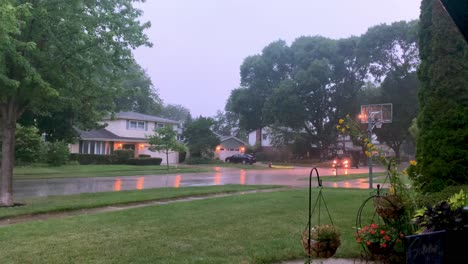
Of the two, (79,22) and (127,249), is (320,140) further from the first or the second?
(127,249)

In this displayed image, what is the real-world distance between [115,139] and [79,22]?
34390mm

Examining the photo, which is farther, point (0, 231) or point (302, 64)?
point (302, 64)

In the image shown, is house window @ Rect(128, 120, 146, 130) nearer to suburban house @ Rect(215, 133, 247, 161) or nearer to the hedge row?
the hedge row

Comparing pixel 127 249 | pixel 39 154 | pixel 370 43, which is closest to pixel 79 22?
pixel 127 249

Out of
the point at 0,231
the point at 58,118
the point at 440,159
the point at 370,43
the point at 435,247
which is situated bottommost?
the point at 0,231

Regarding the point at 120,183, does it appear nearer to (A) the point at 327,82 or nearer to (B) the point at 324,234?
(B) the point at 324,234

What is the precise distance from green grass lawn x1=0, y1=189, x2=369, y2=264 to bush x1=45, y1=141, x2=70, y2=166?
88.2 feet

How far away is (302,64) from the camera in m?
54.8

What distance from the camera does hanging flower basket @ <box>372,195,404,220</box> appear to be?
4.88 m

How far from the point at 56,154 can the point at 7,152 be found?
22.4 m

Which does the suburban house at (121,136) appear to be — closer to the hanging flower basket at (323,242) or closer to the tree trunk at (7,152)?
the tree trunk at (7,152)

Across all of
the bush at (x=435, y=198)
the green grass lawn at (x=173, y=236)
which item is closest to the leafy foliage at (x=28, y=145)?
the green grass lawn at (x=173, y=236)

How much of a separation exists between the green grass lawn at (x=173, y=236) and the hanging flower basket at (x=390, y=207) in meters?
1.38

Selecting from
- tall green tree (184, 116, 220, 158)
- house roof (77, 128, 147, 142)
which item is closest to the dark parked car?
tall green tree (184, 116, 220, 158)
